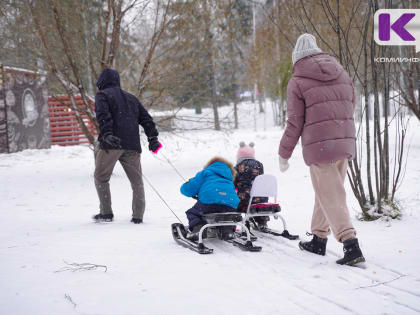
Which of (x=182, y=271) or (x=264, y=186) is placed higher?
(x=264, y=186)

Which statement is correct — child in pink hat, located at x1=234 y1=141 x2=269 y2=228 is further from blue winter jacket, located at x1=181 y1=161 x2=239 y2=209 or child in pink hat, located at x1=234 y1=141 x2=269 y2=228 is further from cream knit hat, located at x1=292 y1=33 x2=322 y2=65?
cream knit hat, located at x1=292 y1=33 x2=322 y2=65

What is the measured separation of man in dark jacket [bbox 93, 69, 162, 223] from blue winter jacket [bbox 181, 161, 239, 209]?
4.04ft

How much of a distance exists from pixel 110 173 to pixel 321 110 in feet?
10.0

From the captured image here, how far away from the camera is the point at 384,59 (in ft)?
16.8

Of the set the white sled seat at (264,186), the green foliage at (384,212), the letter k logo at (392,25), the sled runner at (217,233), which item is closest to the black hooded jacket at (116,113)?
the sled runner at (217,233)

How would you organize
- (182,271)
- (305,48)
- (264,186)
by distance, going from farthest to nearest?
(264,186) < (305,48) < (182,271)

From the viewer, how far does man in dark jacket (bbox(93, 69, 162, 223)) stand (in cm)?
532

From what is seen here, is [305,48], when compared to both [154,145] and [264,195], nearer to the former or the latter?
[264,195]

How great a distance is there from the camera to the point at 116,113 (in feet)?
18.0

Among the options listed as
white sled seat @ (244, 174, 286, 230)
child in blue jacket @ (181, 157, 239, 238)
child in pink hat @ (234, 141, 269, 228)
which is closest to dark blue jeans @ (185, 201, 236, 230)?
child in blue jacket @ (181, 157, 239, 238)

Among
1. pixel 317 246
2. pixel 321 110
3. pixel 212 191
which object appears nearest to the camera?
pixel 321 110

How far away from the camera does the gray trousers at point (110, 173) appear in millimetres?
5473

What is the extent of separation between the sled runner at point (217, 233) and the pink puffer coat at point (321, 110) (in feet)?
3.43

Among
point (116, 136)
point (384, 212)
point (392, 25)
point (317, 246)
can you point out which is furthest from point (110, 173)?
point (392, 25)
